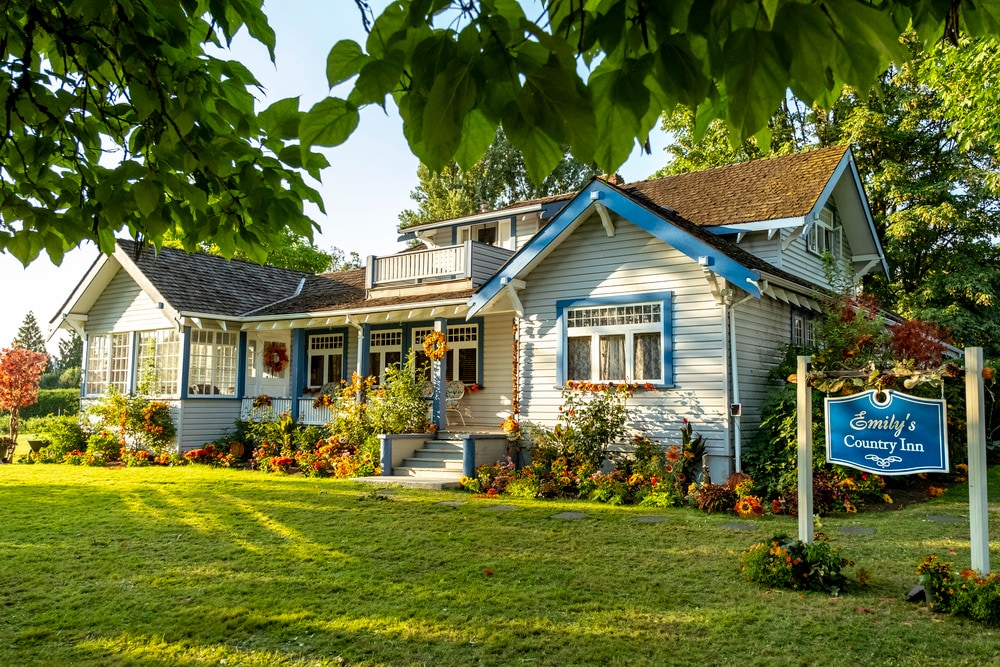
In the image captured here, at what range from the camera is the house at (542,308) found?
1268 centimetres

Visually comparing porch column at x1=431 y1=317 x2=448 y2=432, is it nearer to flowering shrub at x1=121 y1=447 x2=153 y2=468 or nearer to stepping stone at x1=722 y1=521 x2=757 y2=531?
flowering shrub at x1=121 y1=447 x2=153 y2=468

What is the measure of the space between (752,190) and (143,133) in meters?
14.8

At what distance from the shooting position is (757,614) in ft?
17.6

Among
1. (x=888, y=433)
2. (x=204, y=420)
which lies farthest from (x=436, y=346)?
(x=888, y=433)

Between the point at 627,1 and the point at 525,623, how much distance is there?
4.50 meters

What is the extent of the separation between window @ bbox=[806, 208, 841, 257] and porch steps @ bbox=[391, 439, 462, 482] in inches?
348

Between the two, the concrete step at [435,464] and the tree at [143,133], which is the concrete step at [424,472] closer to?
the concrete step at [435,464]

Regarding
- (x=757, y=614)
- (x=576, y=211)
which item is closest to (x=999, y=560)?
(x=757, y=614)

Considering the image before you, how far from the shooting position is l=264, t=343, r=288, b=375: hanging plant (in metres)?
20.2

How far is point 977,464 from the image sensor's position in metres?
5.66

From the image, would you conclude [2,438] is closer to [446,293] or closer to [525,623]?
[446,293]

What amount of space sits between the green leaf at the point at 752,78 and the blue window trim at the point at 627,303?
11.6 m

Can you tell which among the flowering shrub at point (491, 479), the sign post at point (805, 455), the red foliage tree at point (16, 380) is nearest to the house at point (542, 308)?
the flowering shrub at point (491, 479)

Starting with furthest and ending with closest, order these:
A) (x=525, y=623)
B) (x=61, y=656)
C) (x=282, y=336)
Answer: (x=282, y=336) < (x=525, y=623) < (x=61, y=656)
